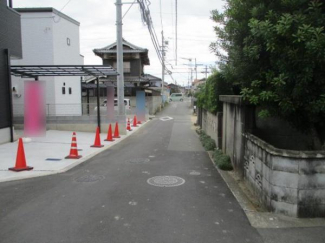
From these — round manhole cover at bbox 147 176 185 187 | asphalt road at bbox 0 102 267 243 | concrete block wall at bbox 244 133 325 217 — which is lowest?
round manhole cover at bbox 147 176 185 187

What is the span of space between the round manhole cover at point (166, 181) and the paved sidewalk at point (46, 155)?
2.43m

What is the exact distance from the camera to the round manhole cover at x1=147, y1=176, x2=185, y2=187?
6.02 meters

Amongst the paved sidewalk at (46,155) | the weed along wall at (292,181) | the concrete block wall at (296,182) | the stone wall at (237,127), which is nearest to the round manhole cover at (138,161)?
the paved sidewalk at (46,155)

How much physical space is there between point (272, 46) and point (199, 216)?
9.03 feet

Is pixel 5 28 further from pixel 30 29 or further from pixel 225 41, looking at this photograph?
pixel 225 41

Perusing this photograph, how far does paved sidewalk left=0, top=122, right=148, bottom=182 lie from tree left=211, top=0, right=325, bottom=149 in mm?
5037

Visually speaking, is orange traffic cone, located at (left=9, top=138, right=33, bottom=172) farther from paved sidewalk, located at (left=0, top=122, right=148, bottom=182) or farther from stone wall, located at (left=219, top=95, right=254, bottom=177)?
stone wall, located at (left=219, top=95, right=254, bottom=177)

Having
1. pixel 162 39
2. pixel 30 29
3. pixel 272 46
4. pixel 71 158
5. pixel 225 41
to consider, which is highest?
pixel 162 39

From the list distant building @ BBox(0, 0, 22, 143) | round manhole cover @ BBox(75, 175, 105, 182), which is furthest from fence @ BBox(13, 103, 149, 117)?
round manhole cover @ BBox(75, 175, 105, 182)

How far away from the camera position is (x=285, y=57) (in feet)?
14.6

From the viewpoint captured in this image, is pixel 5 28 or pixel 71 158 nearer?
pixel 71 158

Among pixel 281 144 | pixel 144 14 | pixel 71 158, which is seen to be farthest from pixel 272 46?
pixel 144 14

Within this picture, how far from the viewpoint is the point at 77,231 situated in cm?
385

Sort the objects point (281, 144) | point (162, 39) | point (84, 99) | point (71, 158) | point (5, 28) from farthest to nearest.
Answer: point (162, 39) → point (84, 99) → point (5, 28) → point (71, 158) → point (281, 144)
